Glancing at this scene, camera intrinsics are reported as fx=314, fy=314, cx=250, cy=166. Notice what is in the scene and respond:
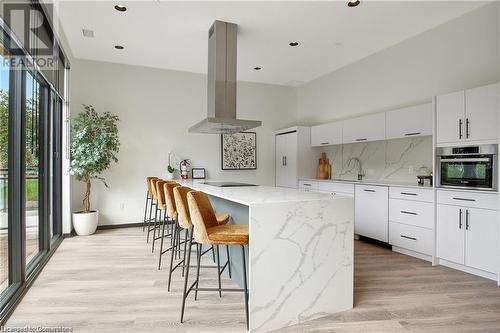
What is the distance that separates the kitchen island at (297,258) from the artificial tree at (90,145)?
3.19 m

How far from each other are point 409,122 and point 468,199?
1.31 m

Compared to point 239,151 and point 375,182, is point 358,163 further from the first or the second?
point 239,151

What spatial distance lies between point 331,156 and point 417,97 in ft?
6.72

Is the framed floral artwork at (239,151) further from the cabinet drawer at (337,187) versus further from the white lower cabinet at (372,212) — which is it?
the white lower cabinet at (372,212)

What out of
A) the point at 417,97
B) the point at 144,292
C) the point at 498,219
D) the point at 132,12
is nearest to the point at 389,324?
the point at 498,219

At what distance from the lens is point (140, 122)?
5.77m

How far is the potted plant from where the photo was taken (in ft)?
15.5

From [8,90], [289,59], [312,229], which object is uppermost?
[289,59]

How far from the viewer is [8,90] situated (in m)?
2.61

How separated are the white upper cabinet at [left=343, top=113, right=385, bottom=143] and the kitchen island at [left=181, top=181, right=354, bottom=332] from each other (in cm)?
259

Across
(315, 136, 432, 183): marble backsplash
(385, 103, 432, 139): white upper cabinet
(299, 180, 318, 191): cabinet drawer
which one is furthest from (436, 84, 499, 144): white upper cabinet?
(299, 180, 318, 191): cabinet drawer

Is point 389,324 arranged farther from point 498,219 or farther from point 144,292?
point 144,292

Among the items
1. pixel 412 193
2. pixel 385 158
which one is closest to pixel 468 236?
pixel 412 193

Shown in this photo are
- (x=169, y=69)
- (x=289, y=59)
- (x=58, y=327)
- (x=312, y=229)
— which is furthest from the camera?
(x=169, y=69)
